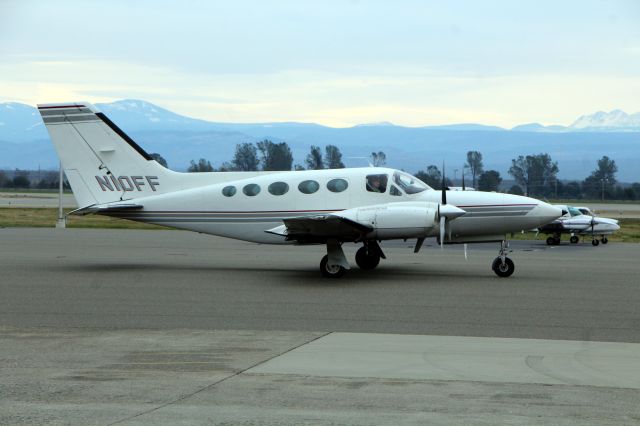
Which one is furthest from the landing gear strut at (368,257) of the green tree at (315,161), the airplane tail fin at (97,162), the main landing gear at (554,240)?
the green tree at (315,161)

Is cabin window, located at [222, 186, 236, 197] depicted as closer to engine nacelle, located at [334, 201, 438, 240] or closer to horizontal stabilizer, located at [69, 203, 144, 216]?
horizontal stabilizer, located at [69, 203, 144, 216]

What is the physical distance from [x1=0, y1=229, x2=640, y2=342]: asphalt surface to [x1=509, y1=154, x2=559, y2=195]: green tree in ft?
223

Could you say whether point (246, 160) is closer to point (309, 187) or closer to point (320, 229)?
point (309, 187)

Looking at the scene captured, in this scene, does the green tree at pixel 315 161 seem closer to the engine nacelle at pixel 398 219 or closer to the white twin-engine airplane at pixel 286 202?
the white twin-engine airplane at pixel 286 202

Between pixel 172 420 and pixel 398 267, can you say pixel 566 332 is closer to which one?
pixel 172 420

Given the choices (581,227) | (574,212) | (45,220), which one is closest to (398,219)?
(581,227)

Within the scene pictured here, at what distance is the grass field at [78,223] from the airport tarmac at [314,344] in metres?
20.8

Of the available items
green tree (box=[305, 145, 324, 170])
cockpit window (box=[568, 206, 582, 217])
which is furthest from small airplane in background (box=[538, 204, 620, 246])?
green tree (box=[305, 145, 324, 170])

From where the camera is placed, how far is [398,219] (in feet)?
64.5

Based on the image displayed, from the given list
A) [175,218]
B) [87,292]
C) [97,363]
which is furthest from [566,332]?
[175,218]

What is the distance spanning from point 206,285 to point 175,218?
3.40 meters

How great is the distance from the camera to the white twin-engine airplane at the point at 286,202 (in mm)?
19766

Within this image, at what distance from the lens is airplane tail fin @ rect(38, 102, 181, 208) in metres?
22.3

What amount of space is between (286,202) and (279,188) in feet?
1.28
